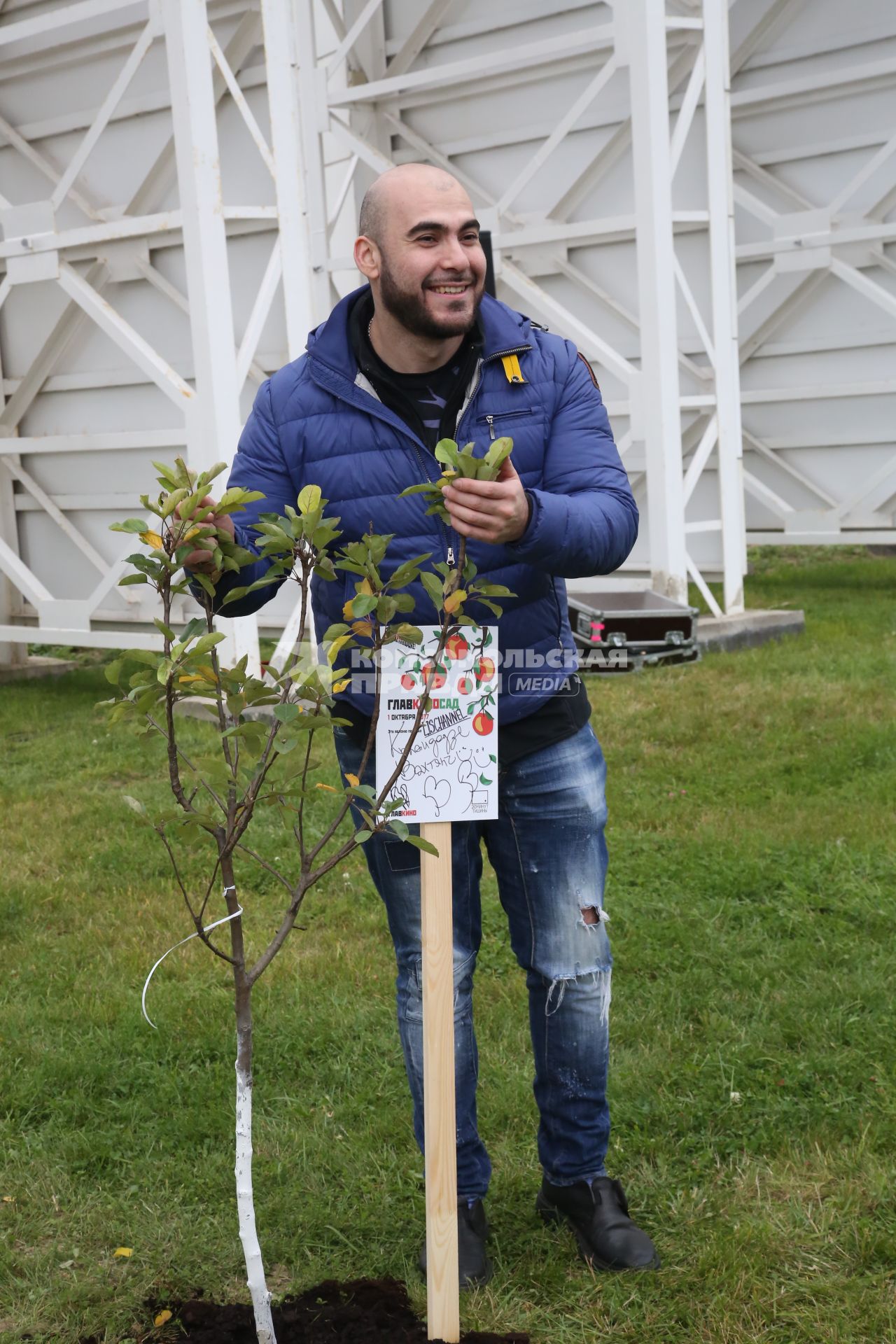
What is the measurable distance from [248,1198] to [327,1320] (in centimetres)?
45

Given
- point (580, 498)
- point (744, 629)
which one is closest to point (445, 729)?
point (580, 498)

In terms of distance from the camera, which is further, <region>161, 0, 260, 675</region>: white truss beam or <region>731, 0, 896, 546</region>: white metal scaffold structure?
<region>731, 0, 896, 546</region>: white metal scaffold structure

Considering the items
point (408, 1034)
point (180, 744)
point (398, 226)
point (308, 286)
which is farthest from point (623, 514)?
point (308, 286)

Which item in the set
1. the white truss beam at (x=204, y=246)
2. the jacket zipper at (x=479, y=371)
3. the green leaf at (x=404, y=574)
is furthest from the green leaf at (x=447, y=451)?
the white truss beam at (x=204, y=246)

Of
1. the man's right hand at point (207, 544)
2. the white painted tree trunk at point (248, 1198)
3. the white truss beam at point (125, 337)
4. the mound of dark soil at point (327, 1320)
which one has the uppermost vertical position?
the white truss beam at point (125, 337)

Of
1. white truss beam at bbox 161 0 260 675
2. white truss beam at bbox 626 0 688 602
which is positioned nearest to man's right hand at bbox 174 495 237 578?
white truss beam at bbox 161 0 260 675

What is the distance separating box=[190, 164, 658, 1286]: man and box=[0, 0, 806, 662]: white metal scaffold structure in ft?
15.5

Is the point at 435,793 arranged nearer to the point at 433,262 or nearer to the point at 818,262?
the point at 433,262

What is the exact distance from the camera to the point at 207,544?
2217 millimetres

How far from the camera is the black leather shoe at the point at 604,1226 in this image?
9.14 feet

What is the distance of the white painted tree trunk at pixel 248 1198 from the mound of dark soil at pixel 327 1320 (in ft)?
0.69

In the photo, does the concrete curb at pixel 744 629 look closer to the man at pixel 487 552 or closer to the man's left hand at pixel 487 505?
the man at pixel 487 552

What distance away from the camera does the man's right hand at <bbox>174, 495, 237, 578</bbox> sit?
218cm

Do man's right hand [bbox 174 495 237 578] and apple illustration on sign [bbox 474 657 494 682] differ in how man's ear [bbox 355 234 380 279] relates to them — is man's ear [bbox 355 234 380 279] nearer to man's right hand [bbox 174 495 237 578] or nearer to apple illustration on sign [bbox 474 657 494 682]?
man's right hand [bbox 174 495 237 578]
